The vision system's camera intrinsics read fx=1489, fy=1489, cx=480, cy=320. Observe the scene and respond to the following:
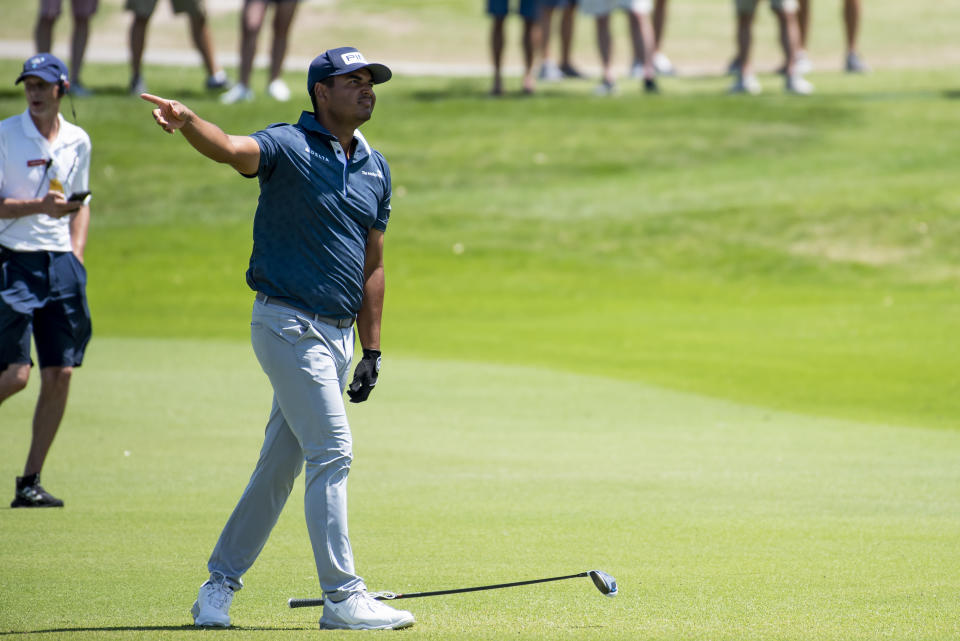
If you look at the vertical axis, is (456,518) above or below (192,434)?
above

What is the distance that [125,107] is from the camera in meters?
24.5

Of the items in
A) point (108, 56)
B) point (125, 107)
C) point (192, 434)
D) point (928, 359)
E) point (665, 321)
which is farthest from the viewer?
point (108, 56)

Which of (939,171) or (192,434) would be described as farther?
(939,171)

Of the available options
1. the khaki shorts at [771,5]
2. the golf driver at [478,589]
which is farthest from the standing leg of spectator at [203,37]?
the golf driver at [478,589]

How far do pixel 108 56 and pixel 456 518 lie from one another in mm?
26832

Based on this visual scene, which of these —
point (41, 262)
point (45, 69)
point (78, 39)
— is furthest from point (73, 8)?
point (41, 262)

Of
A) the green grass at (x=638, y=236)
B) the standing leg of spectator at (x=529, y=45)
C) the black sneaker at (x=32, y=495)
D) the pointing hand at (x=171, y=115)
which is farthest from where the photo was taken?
the standing leg of spectator at (x=529, y=45)

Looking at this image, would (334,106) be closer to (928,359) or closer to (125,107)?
(928,359)

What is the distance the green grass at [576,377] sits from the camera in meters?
6.10

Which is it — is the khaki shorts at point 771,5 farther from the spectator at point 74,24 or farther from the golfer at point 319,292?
the golfer at point 319,292

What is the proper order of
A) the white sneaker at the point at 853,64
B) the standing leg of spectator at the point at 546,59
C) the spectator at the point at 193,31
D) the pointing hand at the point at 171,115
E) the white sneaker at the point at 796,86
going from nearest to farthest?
the pointing hand at the point at 171,115 → the spectator at the point at 193,31 → the white sneaker at the point at 796,86 → the standing leg of spectator at the point at 546,59 → the white sneaker at the point at 853,64

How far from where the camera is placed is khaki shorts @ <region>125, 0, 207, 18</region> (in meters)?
22.0

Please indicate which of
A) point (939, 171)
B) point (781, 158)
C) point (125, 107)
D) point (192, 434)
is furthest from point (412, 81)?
point (192, 434)

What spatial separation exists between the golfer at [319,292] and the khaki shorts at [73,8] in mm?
17693
